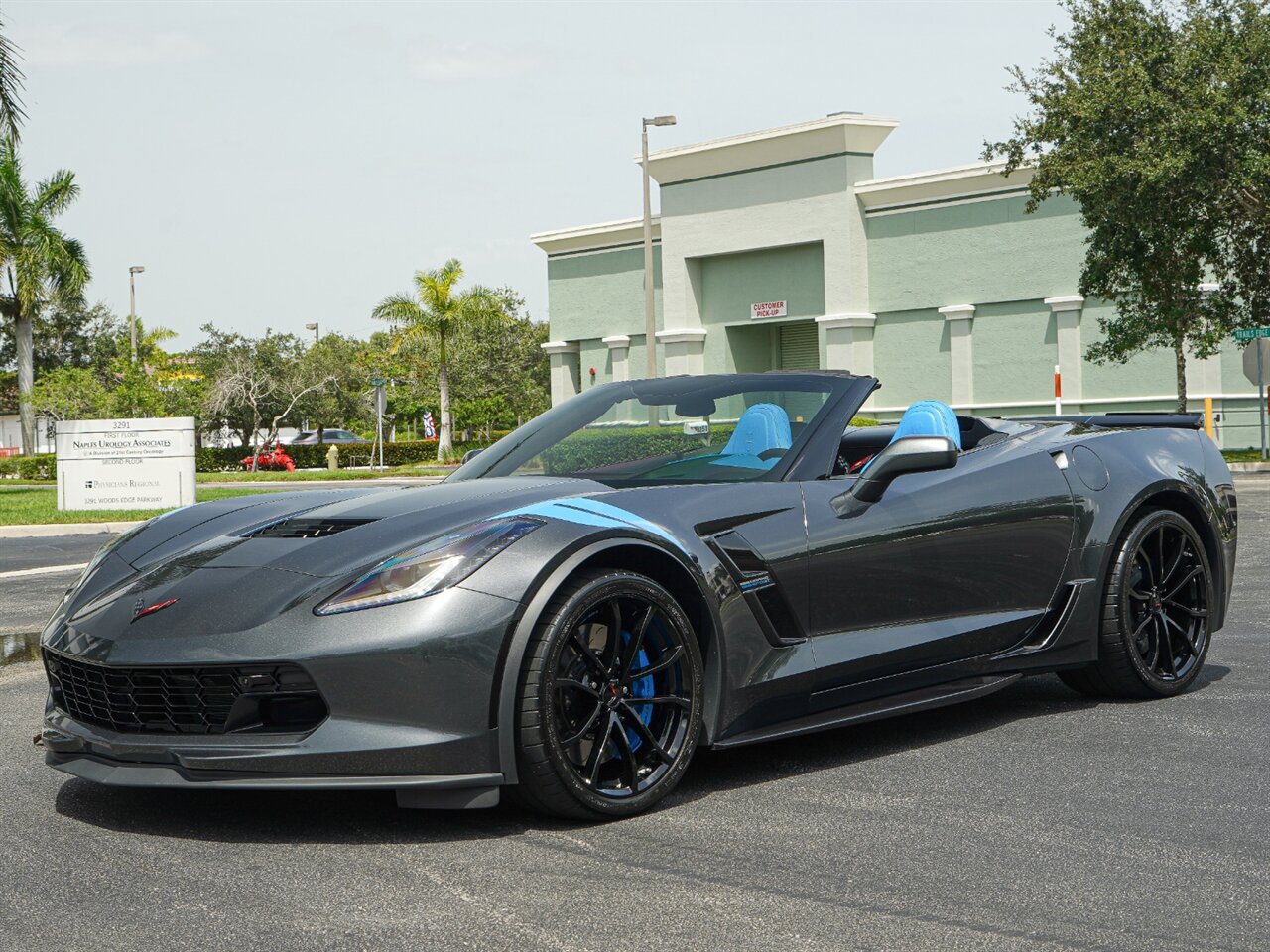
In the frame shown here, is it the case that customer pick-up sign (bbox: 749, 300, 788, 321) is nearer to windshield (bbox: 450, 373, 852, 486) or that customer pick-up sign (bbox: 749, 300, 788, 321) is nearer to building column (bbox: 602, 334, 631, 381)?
building column (bbox: 602, 334, 631, 381)

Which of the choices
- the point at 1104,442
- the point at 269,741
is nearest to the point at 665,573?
the point at 269,741

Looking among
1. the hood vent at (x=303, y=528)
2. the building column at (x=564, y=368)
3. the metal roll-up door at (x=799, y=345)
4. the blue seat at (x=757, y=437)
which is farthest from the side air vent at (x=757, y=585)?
the building column at (x=564, y=368)

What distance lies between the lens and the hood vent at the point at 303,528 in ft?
14.5

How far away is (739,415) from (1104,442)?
163cm

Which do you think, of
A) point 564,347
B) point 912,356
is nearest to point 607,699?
point 912,356

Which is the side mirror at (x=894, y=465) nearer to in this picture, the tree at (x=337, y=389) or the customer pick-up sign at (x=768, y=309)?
the customer pick-up sign at (x=768, y=309)

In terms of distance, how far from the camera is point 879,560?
4926 millimetres

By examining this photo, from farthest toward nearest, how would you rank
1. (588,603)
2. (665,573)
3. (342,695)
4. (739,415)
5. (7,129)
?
1. (7,129)
2. (739,415)
3. (665,573)
4. (588,603)
5. (342,695)

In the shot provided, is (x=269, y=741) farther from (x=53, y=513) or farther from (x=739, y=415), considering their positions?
(x=53, y=513)

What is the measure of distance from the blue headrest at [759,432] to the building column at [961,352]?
1435 inches

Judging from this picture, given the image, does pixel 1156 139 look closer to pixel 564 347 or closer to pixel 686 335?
pixel 686 335

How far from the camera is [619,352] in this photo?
49.9 metres

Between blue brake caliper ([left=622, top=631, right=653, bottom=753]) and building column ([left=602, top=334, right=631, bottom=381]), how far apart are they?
45043 mm

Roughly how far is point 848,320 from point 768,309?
334 cm
